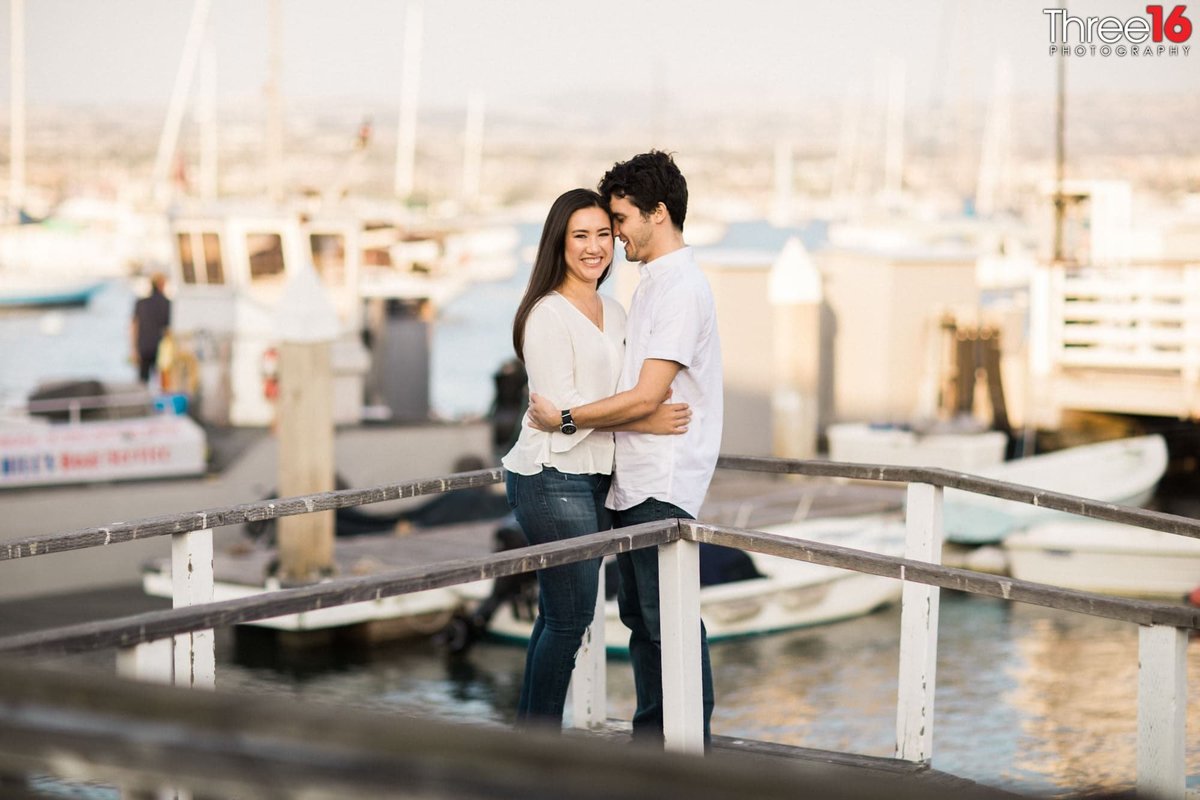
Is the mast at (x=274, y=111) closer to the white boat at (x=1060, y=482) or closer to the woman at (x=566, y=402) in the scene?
the white boat at (x=1060, y=482)

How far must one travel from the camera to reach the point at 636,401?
3.98m

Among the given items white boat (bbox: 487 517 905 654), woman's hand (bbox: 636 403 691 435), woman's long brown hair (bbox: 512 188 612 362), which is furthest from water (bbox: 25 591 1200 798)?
woman's long brown hair (bbox: 512 188 612 362)

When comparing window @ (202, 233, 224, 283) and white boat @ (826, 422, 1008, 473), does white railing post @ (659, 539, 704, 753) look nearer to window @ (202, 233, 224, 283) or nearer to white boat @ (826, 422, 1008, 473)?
white boat @ (826, 422, 1008, 473)

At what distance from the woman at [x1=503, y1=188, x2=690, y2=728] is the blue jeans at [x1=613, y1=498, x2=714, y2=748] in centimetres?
11

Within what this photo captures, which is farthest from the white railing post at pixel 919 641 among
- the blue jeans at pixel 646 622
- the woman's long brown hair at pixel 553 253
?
the woman's long brown hair at pixel 553 253

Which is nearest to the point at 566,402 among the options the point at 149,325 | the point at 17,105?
the point at 149,325

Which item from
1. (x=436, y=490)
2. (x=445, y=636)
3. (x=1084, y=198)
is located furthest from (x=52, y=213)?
A: (x=436, y=490)

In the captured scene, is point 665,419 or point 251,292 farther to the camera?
point 251,292

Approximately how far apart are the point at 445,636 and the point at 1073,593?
10021 millimetres

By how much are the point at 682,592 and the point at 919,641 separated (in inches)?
44.4

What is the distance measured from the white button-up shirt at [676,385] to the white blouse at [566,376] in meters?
0.05

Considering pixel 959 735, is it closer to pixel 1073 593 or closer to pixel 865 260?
pixel 1073 593

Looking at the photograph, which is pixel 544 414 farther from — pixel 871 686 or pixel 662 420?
pixel 871 686

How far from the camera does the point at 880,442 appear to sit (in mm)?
19203
